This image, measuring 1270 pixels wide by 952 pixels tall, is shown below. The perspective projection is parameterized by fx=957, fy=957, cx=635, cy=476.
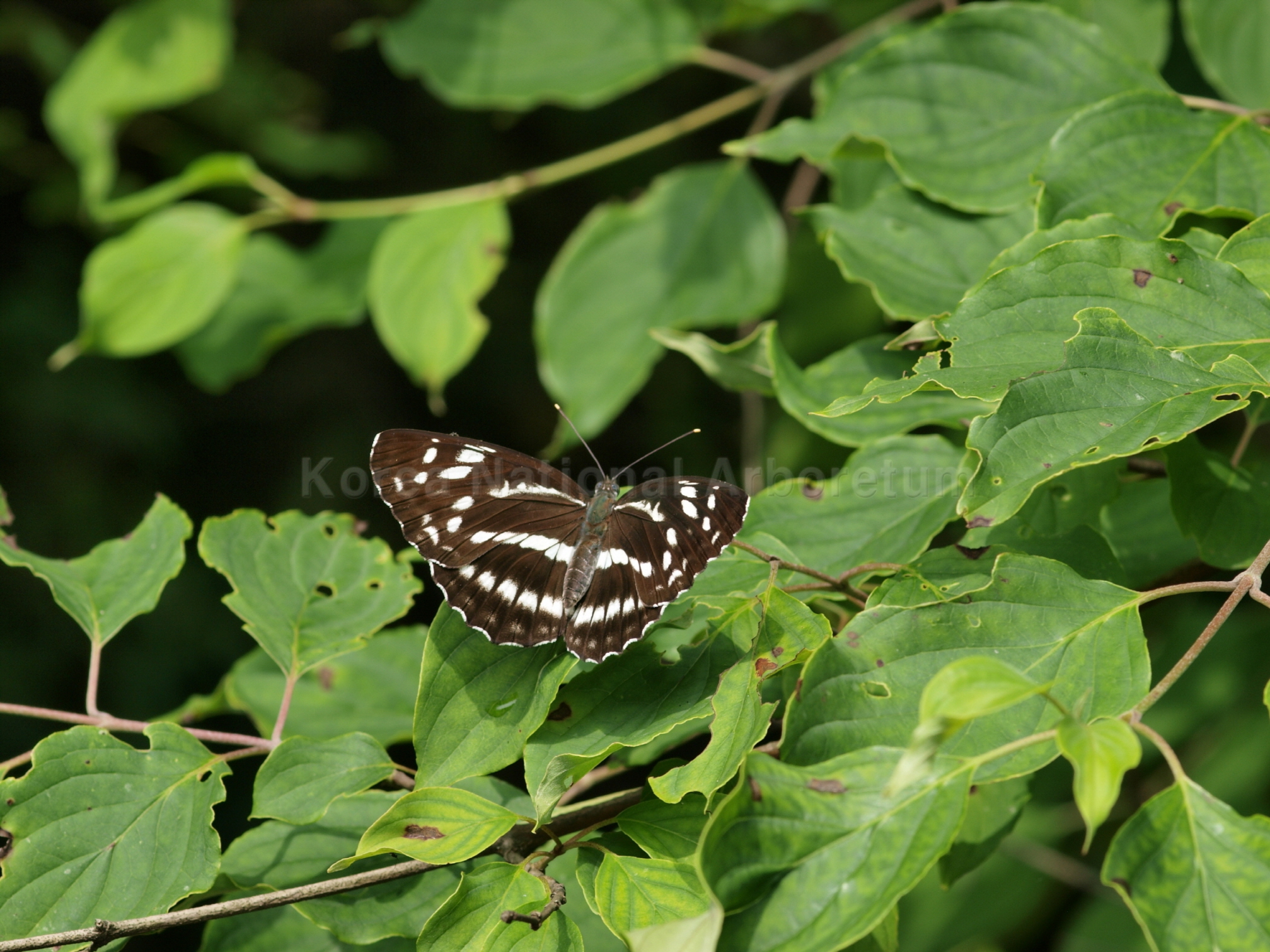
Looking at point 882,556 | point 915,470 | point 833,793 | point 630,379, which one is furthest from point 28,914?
point 630,379

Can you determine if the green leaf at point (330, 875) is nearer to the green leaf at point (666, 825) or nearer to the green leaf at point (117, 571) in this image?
the green leaf at point (666, 825)

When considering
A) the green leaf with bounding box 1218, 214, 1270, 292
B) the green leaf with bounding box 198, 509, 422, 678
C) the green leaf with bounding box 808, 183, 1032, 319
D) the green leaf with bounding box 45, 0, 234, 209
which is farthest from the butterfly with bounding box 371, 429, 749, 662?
the green leaf with bounding box 45, 0, 234, 209

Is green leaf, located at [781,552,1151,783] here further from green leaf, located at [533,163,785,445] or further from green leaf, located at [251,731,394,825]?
green leaf, located at [533,163,785,445]

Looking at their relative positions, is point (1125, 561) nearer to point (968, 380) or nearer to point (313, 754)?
point (968, 380)

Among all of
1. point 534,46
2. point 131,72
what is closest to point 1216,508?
point 534,46

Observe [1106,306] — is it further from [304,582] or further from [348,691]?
[348,691]

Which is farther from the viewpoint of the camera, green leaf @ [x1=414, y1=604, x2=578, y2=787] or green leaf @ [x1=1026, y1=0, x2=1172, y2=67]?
green leaf @ [x1=1026, y1=0, x2=1172, y2=67]
